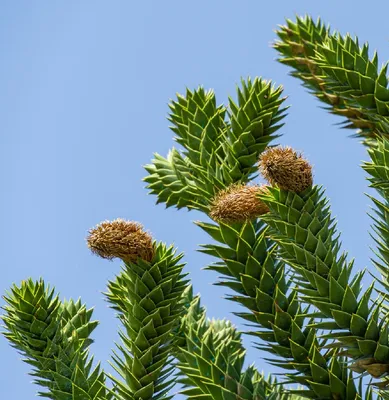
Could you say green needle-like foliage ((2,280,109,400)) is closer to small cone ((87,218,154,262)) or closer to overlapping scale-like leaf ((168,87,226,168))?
small cone ((87,218,154,262))

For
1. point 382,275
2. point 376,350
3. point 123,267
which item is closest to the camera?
point 376,350

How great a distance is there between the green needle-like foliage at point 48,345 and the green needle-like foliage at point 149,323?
0.44 feet

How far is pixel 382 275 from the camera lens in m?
3.40

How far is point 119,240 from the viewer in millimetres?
3504

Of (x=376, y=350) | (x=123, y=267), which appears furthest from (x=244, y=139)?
(x=376, y=350)

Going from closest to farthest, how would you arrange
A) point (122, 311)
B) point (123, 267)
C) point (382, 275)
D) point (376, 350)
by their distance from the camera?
point (376, 350), point (382, 275), point (123, 267), point (122, 311)

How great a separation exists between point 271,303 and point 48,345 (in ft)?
3.13

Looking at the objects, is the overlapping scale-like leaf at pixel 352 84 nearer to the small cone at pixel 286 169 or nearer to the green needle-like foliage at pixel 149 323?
the small cone at pixel 286 169

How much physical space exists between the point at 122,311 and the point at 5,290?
2.00 feet

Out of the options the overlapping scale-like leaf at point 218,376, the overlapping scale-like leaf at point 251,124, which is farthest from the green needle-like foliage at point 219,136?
the overlapping scale-like leaf at point 218,376

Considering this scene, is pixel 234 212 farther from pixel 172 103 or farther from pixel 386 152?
pixel 172 103

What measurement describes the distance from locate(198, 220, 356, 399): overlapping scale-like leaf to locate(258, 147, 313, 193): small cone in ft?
0.78

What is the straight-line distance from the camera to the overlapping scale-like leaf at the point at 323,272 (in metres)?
3.20

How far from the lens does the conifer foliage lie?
321 cm
